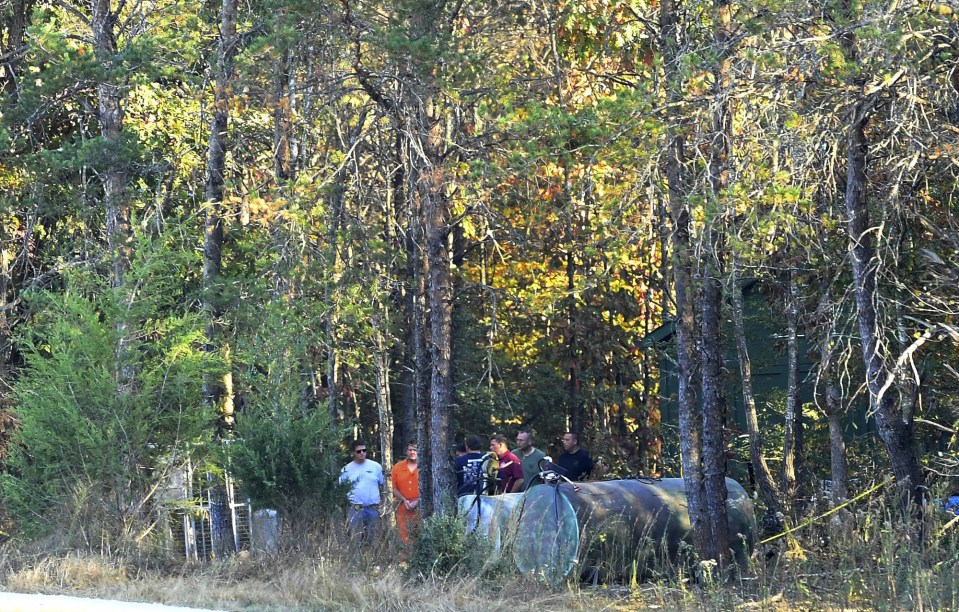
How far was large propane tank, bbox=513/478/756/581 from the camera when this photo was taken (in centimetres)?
1164

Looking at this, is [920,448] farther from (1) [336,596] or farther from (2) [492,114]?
(1) [336,596]

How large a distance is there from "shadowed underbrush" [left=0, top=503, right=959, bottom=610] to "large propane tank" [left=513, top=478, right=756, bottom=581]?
1.90 ft

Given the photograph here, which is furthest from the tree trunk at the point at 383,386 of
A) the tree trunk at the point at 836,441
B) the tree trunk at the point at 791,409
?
the tree trunk at the point at 836,441

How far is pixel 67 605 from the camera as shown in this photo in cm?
973

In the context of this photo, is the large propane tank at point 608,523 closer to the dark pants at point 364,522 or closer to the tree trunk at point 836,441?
the tree trunk at point 836,441

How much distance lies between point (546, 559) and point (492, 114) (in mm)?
5806

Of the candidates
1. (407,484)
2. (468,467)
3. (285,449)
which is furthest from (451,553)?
(407,484)

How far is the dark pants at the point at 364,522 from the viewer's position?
12.1m

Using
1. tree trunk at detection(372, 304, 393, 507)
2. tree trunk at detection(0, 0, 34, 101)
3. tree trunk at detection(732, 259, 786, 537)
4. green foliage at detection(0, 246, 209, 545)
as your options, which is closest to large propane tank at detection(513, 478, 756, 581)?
tree trunk at detection(732, 259, 786, 537)

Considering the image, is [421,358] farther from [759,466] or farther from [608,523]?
[608,523]

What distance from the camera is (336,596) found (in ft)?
31.8

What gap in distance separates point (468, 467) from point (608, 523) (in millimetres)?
2645

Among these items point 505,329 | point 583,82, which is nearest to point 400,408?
point 505,329

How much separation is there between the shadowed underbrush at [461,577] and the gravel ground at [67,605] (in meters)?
0.33
